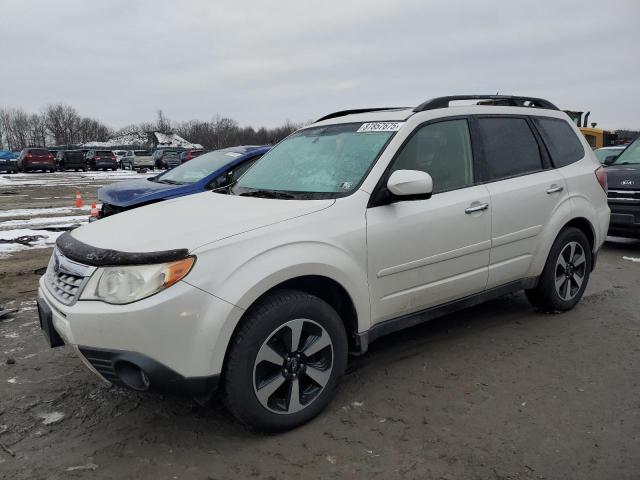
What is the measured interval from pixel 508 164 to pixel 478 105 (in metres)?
0.53

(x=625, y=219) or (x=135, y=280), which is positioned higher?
(x=135, y=280)

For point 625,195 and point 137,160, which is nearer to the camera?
point 625,195

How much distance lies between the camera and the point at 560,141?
183 inches

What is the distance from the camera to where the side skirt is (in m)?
3.20

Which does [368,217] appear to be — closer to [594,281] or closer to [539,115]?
[539,115]

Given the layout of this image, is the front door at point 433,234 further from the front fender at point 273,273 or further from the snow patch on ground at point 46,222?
the snow patch on ground at point 46,222

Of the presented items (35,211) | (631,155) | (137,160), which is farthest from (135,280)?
(137,160)

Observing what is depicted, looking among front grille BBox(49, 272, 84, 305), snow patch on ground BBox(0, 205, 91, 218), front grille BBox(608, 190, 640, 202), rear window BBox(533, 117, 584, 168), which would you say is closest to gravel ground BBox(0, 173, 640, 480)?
front grille BBox(49, 272, 84, 305)

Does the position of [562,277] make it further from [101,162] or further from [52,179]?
[101,162]

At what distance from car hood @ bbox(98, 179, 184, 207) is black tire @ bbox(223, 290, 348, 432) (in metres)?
4.03

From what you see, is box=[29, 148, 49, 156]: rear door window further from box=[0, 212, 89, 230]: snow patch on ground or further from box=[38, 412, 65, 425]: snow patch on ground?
box=[38, 412, 65, 425]: snow patch on ground

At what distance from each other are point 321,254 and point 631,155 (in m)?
7.73

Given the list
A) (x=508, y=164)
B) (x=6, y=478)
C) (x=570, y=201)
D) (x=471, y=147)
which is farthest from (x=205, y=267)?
(x=570, y=201)

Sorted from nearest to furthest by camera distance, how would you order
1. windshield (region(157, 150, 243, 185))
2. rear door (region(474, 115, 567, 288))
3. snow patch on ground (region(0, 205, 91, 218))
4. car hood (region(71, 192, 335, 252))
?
car hood (region(71, 192, 335, 252)) → rear door (region(474, 115, 567, 288)) → windshield (region(157, 150, 243, 185)) → snow patch on ground (region(0, 205, 91, 218))
